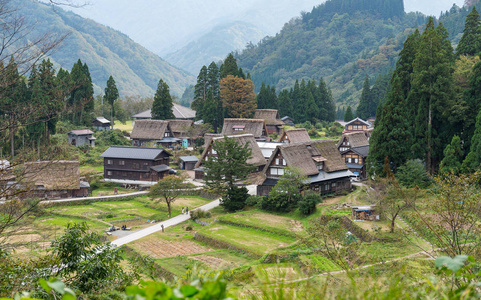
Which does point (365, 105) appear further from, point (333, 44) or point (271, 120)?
point (333, 44)

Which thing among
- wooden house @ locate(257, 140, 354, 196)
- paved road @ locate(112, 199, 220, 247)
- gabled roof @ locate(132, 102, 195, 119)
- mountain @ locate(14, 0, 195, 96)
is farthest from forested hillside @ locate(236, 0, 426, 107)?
paved road @ locate(112, 199, 220, 247)

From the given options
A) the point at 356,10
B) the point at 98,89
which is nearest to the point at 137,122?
the point at 98,89

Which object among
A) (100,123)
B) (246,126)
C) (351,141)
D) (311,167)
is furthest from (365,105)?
(100,123)

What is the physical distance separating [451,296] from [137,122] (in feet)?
173

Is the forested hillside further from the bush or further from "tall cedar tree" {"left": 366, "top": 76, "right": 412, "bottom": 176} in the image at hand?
the bush

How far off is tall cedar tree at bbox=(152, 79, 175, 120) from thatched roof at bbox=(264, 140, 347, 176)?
29.0m

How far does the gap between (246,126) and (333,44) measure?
301ft

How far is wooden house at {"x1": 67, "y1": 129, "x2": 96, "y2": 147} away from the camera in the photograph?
161 feet

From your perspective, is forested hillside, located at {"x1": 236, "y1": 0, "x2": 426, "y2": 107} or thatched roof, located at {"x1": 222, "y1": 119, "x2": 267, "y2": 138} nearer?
thatched roof, located at {"x1": 222, "y1": 119, "x2": 267, "y2": 138}

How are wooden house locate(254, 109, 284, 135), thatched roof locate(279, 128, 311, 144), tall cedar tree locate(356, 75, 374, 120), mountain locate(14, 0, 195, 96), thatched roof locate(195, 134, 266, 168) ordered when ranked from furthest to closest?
mountain locate(14, 0, 195, 96)
tall cedar tree locate(356, 75, 374, 120)
wooden house locate(254, 109, 284, 135)
thatched roof locate(279, 128, 311, 144)
thatched roof locate(195, 134, 266, 168)

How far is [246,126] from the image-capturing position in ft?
172

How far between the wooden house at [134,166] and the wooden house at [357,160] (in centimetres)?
1803

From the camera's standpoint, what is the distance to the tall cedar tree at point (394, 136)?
29469mm

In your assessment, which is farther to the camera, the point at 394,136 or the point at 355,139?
the point at 355,139
